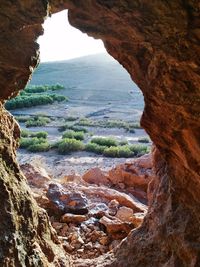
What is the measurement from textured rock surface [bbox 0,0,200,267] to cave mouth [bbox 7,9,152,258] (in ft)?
8.41

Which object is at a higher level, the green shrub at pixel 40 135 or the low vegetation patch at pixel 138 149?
the low vegetation patch at pixel 138 149

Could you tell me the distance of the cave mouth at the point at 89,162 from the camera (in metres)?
8.37

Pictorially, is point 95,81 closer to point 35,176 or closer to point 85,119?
point 85,119

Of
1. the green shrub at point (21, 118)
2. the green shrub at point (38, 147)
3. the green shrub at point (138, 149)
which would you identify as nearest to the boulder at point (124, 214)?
the green shrub at point (138, 149)

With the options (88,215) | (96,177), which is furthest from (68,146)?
(88,215)

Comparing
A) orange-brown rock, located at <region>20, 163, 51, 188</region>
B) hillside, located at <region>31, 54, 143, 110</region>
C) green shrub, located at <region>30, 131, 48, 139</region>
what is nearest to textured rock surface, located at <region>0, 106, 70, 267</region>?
orange-brown rock, located at <region>20, 163, 51, 188</region>

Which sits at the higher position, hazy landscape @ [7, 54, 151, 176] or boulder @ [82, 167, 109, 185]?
boulder @ [82, 167, 109, 185]

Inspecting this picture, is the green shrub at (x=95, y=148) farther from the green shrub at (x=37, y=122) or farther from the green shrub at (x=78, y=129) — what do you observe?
the green shrub at (x=37, y=122)

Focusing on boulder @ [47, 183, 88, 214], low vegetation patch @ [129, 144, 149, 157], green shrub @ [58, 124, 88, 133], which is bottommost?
green shrub @ [58, 124, 88, 133]

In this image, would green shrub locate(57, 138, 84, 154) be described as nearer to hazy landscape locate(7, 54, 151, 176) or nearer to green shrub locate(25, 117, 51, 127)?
hazy landscape locate(7, 54, 151, 176)

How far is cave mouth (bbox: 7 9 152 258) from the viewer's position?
837 cm

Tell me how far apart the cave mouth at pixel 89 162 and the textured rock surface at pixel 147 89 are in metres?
2.56

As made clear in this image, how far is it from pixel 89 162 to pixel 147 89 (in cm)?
1542

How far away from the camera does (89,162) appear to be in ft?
66.1
